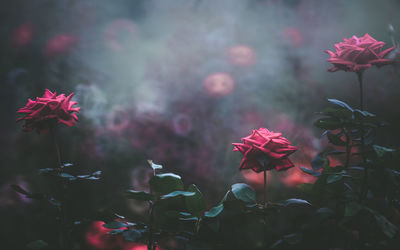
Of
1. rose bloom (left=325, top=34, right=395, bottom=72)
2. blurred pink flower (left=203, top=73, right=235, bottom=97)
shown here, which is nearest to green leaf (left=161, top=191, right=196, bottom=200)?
rose bloom (left=325, top=34, right=395, bottom=72)

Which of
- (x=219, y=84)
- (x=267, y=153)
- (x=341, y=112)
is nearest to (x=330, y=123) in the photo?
(x=341, y=112)

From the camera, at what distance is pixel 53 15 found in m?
1.24

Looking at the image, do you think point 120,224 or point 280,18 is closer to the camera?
point 120,224

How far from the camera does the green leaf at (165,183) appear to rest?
0.47 metres

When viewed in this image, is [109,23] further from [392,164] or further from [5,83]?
[392,164]

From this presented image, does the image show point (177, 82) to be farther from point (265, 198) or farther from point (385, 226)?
point (385, 226)

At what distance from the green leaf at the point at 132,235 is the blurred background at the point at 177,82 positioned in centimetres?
66

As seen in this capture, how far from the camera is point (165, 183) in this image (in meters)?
0.48

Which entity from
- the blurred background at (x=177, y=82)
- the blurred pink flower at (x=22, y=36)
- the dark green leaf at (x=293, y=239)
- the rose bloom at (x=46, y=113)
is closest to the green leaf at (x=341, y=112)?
the dark green leaf at (x=293, y=239)

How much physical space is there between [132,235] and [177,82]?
874mm

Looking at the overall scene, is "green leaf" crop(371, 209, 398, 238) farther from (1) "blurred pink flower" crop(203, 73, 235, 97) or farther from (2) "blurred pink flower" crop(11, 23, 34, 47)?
(2) "blurred pink flower" crop(11, 23, 34, 47)

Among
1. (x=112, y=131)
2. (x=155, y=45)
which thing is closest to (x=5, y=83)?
(x=112, y=131)

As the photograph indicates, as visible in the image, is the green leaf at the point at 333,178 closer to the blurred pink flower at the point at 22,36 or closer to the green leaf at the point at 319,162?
the green leaf at the point at 319,162

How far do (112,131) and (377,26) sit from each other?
3.90 ft
